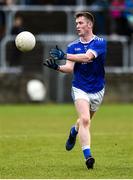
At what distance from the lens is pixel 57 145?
54.9ft

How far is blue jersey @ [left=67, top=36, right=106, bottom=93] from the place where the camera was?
13.5 metres

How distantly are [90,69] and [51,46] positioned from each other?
1608 centimetres

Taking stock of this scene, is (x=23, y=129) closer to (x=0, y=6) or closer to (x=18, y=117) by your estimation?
(x=18, y=117)

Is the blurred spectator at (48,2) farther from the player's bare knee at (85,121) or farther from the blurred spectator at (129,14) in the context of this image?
the player's bare knee at (85,121)

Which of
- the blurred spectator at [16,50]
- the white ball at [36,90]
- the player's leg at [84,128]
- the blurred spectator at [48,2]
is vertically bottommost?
the white ball at [36,90]

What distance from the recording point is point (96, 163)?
13758 mm

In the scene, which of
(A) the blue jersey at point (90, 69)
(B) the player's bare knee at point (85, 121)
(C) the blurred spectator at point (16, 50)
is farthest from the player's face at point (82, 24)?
(C) the blurred spectator at point (16, 50)

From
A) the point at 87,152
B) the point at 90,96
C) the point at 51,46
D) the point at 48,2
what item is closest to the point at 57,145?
the point at 90,96

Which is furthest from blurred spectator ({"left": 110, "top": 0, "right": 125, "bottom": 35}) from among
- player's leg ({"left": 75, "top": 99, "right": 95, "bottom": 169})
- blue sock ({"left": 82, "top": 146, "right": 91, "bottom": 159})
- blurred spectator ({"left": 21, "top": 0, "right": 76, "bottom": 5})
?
blue sock ({"left": 82, "top": 146, "right": 91, "bottom": 159})

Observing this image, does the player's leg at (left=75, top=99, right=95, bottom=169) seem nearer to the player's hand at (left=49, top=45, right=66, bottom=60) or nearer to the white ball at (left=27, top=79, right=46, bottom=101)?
the player's hand at (left=49, top=45, right=66, bottom=60)

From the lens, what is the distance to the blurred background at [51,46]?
29.4 m

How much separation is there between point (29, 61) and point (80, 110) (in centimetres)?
1679

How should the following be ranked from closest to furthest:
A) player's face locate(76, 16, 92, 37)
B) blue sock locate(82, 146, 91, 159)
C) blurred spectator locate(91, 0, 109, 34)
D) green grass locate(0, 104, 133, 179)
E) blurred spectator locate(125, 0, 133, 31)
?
green grass locate(0, 104, 133, 179)
blue sock locate(82, 146, 91, 159)
player's face locate(76, 16, 92, 37)
blurred spectator locate(125, 0, 133, 31)
blurred spectator locate(91, 0, 109, 34)

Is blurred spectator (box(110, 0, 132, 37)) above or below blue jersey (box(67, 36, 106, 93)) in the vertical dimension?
below
